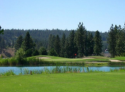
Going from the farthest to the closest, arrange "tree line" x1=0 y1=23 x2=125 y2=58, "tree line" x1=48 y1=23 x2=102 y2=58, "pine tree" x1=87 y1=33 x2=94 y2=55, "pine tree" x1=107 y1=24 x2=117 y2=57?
"pine tree" x1=87 y1=33 x2=94 y2=55 < "tree line" x1=48 y1=23 x2=102 y2=58 < "pine tree" x1=107 y1=24 x2=117 y2=57 < "tree line" x1=0 y1=23 x2=125 y2=58

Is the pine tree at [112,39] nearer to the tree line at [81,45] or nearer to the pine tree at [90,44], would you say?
the tree line at [81,45]

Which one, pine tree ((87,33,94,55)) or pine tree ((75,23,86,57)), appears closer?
pine tree ((75,23,86,57))

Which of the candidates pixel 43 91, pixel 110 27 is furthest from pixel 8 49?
pixel 43 91

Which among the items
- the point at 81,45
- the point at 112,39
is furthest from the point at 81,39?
the point at 112,39

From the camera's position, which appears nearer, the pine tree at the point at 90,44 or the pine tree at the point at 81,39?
the pine tree at the point at 81,39

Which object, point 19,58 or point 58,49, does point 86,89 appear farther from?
point 58,49

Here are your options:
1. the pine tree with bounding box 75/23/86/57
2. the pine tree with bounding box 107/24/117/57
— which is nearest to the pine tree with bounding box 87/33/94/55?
the pine tree with bounding box 75/23/86/57

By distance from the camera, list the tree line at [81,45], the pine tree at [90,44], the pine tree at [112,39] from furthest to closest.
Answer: the pine tree at [90,44] < the tree line at [81,45] < the pine tree at [112,39]

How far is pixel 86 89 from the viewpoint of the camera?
11312 millimetres

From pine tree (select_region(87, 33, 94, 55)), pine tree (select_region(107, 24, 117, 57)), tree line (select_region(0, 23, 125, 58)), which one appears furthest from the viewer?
pine tree (select_region(87, 33, 94, 55))

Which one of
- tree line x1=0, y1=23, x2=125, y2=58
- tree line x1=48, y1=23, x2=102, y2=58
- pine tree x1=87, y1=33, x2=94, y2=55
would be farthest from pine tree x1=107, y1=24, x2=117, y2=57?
pine tree x1=87, y1=33, x2=94, y2=55

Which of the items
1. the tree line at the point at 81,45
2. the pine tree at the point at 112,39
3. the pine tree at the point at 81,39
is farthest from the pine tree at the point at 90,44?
the pine tree at the point at 112,39

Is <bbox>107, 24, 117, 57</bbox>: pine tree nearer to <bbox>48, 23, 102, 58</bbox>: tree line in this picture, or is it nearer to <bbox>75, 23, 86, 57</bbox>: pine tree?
<bbox>48, 23, 102, 58</bbox>: tree line

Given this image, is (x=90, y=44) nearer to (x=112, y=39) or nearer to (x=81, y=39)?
(x=81, y=39)
